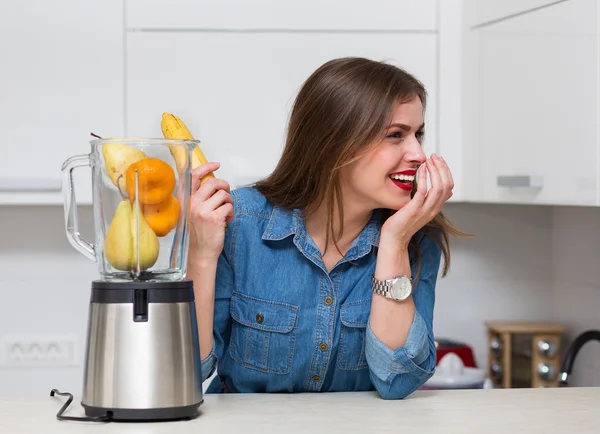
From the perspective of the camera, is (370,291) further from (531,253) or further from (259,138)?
(531,253)

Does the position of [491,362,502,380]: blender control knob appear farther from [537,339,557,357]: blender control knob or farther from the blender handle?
the blender handle

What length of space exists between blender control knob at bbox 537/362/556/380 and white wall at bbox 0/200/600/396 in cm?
6

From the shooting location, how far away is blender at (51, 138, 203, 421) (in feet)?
3.51

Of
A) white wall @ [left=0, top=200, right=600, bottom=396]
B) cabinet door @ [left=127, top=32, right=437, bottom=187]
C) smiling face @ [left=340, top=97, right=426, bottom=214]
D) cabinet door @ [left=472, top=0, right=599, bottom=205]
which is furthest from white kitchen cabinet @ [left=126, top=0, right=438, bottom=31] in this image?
smiling face @ [left=340, top=97, right=426, bottom=214]

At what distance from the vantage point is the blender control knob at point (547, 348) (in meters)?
2.40

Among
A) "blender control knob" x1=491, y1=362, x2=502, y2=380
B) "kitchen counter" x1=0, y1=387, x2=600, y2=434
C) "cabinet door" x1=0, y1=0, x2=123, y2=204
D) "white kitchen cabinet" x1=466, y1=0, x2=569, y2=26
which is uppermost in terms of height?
"white kitchen cabinet" x1=466, y1=0, x2=569, y2=26

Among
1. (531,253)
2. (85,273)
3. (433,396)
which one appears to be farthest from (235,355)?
(531,253)

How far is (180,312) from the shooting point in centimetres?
110

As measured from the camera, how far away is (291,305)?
1454 millimetres

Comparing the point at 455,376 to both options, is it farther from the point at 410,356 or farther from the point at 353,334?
the point at 410,356

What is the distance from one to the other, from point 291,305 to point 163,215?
411 mm

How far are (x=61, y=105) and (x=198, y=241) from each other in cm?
96

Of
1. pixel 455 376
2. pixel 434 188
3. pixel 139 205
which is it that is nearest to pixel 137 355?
pixel 139 205

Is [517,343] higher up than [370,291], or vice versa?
[370,291]
